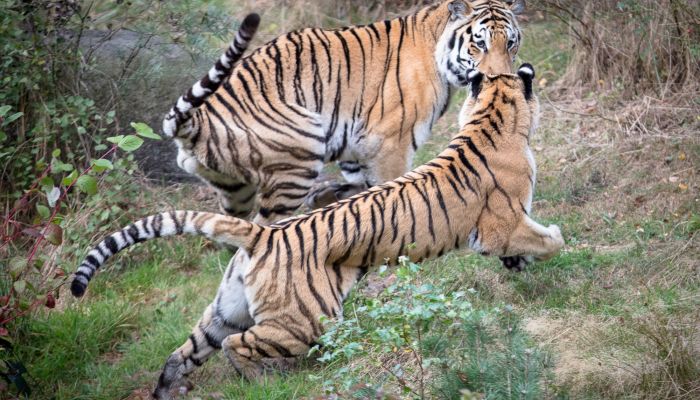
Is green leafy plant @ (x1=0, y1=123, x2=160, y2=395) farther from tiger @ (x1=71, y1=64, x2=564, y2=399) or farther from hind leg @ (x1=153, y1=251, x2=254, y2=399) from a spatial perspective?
hind leg @ (x1=153, y1=251, x2=254, y2=399)

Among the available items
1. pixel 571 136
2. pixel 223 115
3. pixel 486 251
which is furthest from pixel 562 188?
pixel 223 115

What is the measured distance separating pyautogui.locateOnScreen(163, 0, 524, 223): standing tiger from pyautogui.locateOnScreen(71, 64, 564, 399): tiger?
0.90 meters

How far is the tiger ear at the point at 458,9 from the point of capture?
661 centimetres

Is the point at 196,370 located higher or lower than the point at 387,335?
lower

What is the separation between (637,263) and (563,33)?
396 centimetres

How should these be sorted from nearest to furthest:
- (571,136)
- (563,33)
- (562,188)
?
(562,188), (571,136), (563,33)

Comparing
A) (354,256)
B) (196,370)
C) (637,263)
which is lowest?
(196,370)

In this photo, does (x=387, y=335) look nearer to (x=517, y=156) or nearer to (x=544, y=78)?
(x=517, y=156)

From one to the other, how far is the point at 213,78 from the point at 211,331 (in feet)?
5.06

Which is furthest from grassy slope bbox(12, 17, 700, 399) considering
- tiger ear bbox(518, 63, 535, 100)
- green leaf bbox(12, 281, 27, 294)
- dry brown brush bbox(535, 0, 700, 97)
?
tiger ear bbox(518, 63, 535, 100)

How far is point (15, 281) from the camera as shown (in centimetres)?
491

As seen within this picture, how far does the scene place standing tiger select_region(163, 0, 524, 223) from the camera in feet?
20.7

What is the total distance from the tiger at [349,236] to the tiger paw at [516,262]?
0.01m

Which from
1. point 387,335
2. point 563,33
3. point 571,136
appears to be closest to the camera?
point 387,335
